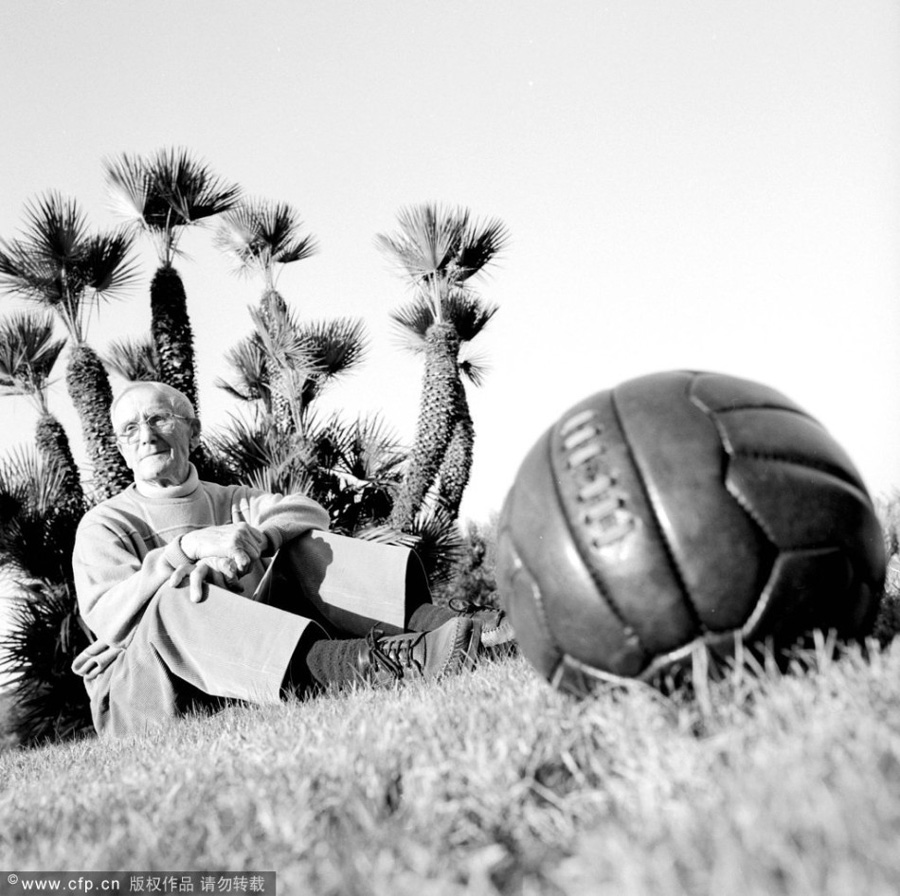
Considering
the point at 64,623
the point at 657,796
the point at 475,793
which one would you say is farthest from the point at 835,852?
the point at 64,623

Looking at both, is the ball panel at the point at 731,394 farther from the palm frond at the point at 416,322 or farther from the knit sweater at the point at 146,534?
the palm frond at the point at 416,322

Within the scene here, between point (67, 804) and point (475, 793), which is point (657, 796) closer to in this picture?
point (475, 793)

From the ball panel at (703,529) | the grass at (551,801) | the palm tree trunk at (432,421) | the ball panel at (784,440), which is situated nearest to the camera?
the grass at (551,801)

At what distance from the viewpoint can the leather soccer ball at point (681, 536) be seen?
1811 mm

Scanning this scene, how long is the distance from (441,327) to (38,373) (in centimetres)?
618

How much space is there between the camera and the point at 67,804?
2.13m

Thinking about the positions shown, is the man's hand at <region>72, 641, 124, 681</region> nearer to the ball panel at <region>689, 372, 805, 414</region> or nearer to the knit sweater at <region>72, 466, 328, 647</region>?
the knit sweater at <region>72, 466, 328, 647</region>

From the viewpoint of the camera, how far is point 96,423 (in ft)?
38.3

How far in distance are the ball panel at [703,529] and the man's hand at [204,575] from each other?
293 centimetres

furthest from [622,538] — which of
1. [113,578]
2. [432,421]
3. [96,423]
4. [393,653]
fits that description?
[432,421]

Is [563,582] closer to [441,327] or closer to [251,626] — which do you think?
Answer: [251,626]

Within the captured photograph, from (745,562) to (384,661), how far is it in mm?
2362

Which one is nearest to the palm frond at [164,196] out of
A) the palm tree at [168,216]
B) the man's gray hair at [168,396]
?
the palm tree at [168,216]

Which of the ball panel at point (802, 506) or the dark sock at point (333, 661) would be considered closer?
the ball panel at point (802, 506)
